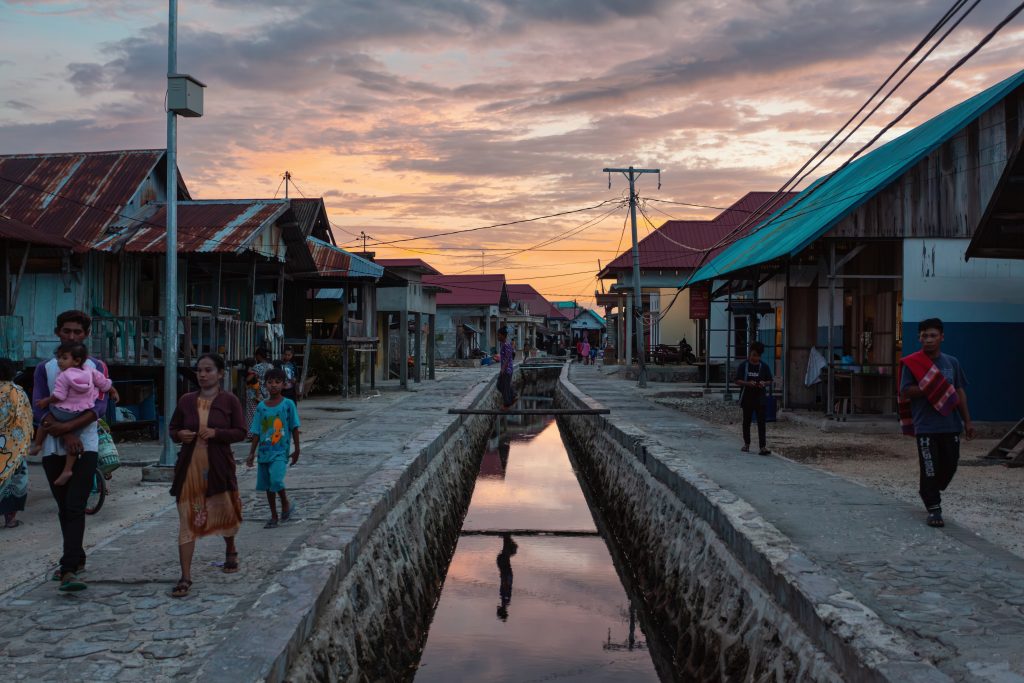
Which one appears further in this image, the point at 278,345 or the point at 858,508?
the point at 278,345

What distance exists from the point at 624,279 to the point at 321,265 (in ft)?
73.9

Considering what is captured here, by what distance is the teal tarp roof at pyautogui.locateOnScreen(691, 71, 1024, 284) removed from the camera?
14.9 m

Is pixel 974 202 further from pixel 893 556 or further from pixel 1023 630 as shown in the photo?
pixel 1023 630

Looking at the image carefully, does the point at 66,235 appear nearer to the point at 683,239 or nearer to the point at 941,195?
the point at 941,195

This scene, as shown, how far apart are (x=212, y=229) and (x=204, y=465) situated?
37.6 feet

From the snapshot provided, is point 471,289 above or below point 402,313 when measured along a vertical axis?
above

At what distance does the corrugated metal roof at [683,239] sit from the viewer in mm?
42531

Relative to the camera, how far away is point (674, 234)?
45.4 m

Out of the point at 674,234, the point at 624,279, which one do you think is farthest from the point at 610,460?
the point at 674,234

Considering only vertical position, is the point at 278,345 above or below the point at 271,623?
above

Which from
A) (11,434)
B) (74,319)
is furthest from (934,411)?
(11,434)

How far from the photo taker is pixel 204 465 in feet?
18.9

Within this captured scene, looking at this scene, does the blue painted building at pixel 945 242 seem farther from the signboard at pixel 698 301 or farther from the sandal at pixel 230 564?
the sandal at pixel 230 564

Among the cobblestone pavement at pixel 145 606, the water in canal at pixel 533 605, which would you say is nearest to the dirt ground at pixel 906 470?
the water in canal at pixel 533 605
